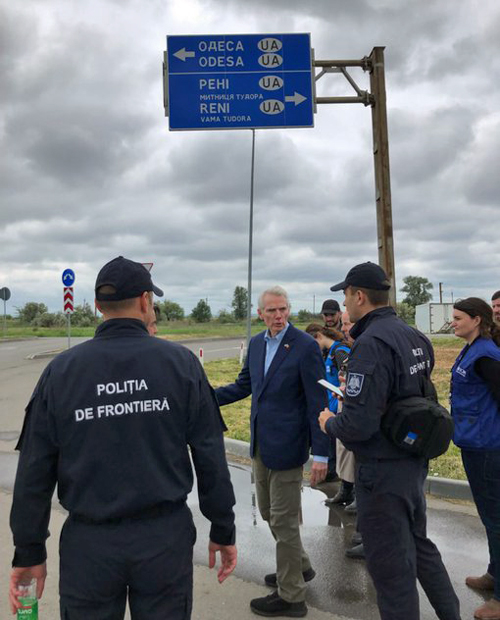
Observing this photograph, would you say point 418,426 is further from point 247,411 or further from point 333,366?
point 247,411

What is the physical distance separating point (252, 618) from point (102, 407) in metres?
2.07

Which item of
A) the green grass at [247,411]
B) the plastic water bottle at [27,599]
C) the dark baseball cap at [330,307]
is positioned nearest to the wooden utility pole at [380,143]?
the dark baseball cap at [330,307]

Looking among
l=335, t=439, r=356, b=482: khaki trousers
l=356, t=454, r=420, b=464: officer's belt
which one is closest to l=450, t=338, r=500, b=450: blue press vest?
l=356, t=454, r=420, b=464: officer's belt

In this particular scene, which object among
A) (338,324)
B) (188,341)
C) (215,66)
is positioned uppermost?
(215,66)

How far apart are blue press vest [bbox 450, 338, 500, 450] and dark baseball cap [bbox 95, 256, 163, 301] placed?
224 centimetres

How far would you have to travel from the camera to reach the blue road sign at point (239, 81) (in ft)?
30.2

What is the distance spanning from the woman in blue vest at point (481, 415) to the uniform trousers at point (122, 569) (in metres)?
2.11

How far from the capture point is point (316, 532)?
4578mm

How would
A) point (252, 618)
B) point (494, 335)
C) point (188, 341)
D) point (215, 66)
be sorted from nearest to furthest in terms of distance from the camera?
point (252, 618) < point (494, 335) < point (215, 66) < point (188, 341)

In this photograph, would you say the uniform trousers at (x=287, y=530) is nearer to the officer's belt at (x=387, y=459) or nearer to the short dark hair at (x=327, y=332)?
the officer's belt at (x=387, y=459)

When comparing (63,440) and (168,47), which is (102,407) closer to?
(63,440)

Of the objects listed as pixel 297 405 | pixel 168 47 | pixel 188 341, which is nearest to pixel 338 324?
pixel 297 405

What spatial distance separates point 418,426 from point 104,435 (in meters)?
1.52

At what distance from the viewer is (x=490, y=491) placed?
3.25 m
